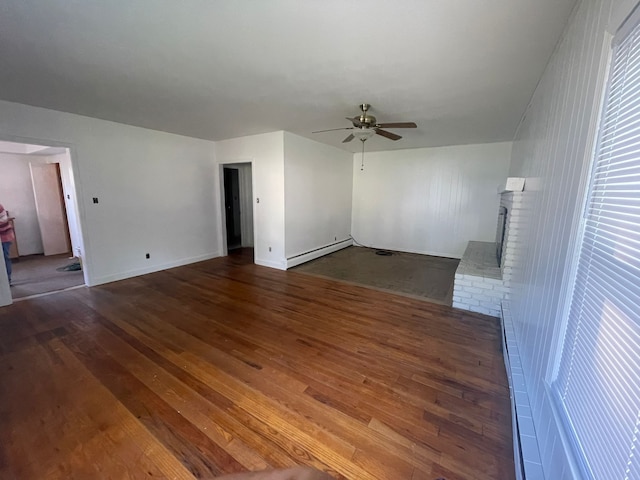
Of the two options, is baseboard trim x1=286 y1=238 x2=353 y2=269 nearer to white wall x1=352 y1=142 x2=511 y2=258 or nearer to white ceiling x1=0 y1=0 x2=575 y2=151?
white wall x1=352 y1=142 x2=511 y2=258

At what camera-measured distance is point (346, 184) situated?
6.52m

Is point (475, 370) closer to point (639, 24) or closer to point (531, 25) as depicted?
point (639, 24)

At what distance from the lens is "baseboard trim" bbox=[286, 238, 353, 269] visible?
497 cm

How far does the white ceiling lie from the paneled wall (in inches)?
14.2

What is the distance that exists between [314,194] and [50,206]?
563cm

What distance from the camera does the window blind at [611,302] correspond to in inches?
27.6

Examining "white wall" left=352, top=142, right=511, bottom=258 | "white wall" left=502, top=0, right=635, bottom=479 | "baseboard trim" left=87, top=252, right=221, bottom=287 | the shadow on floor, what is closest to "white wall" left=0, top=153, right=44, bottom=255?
the shadow on floor

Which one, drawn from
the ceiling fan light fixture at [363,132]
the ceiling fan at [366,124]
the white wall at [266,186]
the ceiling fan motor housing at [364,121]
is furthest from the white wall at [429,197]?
the ceiling fan motor housing at [364,121]

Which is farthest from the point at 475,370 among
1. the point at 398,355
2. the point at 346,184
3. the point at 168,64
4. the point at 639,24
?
the point at 346,184

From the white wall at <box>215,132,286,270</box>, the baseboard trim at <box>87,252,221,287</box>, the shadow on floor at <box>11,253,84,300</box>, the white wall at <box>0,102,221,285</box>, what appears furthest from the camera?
the white wall at <box>215,132,286,270</box>

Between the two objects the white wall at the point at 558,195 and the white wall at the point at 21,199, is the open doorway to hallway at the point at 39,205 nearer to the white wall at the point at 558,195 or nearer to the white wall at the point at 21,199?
the white wall at the point at 21,199

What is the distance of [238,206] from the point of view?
6.80m

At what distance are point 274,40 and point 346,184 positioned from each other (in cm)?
478

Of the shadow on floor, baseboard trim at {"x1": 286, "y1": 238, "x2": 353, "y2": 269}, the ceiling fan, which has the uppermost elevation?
the ceiling fan
